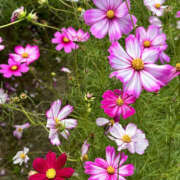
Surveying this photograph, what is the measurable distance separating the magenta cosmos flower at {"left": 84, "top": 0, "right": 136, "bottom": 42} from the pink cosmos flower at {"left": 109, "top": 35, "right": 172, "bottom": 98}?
6cm

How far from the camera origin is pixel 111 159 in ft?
2.27

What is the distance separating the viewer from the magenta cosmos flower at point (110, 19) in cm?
62

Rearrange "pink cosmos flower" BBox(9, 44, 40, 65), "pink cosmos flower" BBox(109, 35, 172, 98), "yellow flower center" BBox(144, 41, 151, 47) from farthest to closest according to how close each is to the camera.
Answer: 1. "pink cosmos flower" BBox(9, 44, 40, 65)
2. "yellow flower center" BBox(144, 41, 151, 47)
3. "pink cosmos flower" BBox(109, 35, 172, 98)

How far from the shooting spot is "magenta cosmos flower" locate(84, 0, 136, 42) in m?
0.62

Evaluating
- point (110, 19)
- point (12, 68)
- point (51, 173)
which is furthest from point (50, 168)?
point (12, 68)

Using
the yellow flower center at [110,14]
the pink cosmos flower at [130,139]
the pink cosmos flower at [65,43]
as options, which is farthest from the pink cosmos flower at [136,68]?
the pink cosmos flower at [65,43]

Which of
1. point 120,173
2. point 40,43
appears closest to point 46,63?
point 40,43

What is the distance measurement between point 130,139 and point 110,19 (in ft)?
1.17

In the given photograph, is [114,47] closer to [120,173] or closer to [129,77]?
[129,77]

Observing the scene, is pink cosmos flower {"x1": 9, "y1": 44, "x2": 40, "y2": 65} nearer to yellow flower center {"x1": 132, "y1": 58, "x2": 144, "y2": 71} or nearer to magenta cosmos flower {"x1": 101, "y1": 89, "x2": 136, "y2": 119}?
magenta cosmos flower {"x1": 101, "y1": 89, "x2": 136, "y2": 119}

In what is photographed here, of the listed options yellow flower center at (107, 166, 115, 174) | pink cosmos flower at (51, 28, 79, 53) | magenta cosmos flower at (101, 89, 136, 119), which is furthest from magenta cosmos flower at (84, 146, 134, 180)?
pink cosmos flower at (51, 28, 79, 53)

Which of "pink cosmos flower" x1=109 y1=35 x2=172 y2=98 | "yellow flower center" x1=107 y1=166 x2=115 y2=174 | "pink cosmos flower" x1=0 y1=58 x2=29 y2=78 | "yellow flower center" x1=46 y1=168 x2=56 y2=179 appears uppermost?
"pink cosmos flower" x1=0 y1=58 x2=29 y2=78

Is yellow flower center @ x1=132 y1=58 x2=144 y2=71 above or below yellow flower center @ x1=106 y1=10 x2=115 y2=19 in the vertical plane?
below

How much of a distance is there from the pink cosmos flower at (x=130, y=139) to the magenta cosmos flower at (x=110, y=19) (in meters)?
0.29
